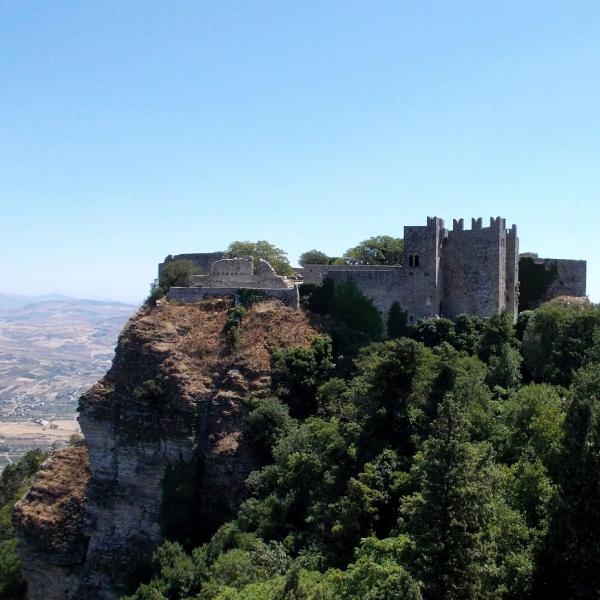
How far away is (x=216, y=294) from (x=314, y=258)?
51.7ft

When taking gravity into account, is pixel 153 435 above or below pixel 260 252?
below

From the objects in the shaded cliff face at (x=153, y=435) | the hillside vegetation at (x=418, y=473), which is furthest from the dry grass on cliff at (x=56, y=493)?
the hillside vegetation at (x=418, y=473)

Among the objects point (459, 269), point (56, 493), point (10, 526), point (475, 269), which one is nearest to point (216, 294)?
point (459, 269)

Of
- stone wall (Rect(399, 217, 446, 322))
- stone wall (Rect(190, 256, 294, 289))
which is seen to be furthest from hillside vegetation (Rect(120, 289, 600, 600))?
stone wall (Rect(190, 256, 294, 289))

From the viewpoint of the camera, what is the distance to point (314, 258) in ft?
201

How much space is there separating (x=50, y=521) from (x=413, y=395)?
24.8m

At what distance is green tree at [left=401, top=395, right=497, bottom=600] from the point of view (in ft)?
62.2

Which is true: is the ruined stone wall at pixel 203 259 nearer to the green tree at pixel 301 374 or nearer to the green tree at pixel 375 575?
the green tree at pixel 301 374

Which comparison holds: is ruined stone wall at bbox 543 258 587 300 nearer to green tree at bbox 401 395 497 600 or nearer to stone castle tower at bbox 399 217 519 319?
stone castle tower at bbox 399 217 519 319

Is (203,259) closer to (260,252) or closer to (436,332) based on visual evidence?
(260,252)

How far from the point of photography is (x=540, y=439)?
25094mm

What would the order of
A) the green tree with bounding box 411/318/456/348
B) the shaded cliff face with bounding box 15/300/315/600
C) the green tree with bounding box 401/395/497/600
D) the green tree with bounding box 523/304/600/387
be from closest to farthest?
1. the green tree with bounding box 401/395/497/600
2. the green tree with bounding box 523/304/600/387
3. the shaded cliff face with bounding box 15/300/315/600
4. the green tree with bounding box 411/318/456/348

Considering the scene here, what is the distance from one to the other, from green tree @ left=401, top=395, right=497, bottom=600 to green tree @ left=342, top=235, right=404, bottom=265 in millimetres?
36446

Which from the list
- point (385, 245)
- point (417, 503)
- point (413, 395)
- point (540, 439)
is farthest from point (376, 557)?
point (385, 245)
